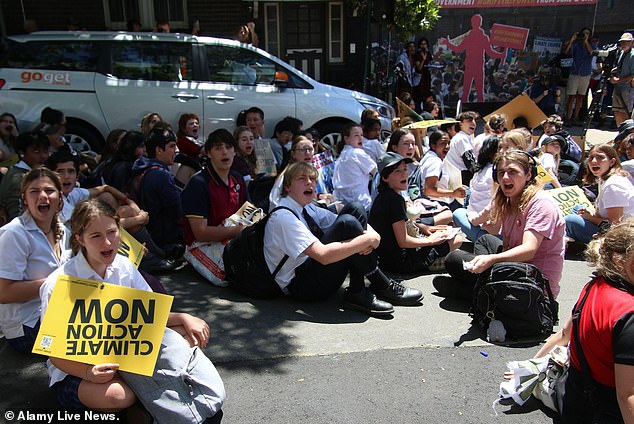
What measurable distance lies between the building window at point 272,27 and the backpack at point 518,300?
36.7 feet

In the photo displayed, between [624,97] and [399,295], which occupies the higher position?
[624,97]

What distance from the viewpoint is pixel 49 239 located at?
3217 millimetres

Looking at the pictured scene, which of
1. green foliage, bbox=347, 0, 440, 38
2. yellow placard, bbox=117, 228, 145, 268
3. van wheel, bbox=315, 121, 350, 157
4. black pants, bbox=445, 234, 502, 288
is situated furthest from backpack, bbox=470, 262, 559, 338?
green foliage, bbox=347, 0, 440, 38

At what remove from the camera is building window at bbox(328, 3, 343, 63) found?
541 inches

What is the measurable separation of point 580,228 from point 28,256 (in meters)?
5.09

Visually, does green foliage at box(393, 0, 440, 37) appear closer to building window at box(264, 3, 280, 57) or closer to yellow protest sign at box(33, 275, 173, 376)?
building window at box(264, 3, 280, 57)

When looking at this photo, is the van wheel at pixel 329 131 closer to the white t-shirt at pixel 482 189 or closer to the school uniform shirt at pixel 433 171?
the school uniform shirt at pixel 433 171

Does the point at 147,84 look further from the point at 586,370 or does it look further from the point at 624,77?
the point at 624,77

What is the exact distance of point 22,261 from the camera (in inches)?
119

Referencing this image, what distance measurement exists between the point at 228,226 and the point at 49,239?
5.37 ft

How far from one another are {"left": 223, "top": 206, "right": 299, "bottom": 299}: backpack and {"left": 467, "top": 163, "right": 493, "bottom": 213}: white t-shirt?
7.96 ft

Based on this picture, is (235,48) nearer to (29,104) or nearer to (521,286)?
(29,104)

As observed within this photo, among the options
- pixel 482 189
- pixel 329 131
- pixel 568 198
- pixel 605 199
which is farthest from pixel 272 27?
pixel 605 199

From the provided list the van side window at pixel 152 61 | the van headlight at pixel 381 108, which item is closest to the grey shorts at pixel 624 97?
the van headlight at pixel 381 108
